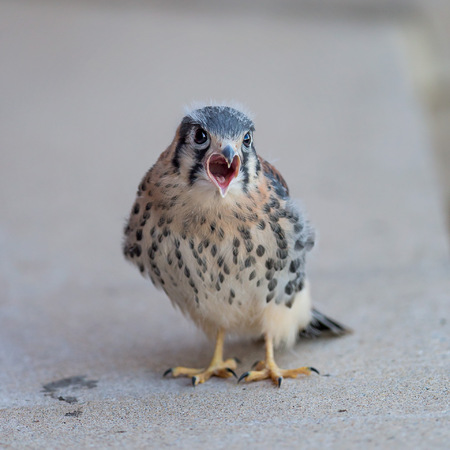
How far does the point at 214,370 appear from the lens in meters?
3.00

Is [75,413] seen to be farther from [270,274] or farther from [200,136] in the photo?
[200,136]

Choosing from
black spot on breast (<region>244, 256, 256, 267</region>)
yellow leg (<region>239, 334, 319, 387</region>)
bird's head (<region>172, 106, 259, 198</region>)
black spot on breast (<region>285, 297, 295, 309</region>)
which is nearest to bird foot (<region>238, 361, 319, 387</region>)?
yellow leg (<region>239, 334, 319, 387</region>)

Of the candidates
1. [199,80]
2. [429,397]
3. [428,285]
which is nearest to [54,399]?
[429,397]

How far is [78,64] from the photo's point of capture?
6.96m

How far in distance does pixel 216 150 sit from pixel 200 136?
0.11 m

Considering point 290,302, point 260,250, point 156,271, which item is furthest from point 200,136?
point 290,302

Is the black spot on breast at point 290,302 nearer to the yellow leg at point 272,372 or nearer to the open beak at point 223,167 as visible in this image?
the yellow leg at point 272,372

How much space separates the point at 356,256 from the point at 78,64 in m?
3.83

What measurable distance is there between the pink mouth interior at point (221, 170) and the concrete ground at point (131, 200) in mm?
815

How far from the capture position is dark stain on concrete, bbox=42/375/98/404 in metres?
2.78

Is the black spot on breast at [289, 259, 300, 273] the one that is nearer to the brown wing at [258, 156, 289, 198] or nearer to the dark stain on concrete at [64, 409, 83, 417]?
the brown wing at [258, 156, 289, 198]

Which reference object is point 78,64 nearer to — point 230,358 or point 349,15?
point 349,15

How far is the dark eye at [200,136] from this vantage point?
2498 mm

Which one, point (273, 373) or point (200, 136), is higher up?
point (200, 136)
